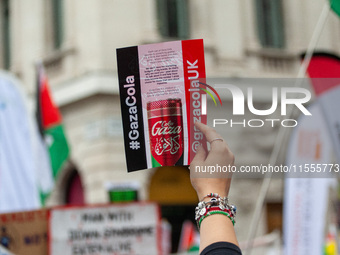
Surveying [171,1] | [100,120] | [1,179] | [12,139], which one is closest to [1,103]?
[12,139]

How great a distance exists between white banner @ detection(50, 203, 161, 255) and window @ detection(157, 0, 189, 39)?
22.3 feet

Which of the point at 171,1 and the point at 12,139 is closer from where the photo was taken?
the point at 12,139

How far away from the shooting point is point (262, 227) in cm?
1195

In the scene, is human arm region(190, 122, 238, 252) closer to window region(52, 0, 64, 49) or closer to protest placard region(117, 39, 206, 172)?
protest placard region(117, 39, 206, 172)

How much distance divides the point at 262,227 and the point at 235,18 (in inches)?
136

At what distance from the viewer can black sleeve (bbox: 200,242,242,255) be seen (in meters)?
1.39

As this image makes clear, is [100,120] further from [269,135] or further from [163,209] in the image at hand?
[269,135]

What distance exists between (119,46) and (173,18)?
1157 millimetres

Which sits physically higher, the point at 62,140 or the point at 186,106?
the point at 186,106

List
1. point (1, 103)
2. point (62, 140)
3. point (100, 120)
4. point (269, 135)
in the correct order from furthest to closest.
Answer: point (269, 135), point (100, 120), point (62, 140), point (1, 103)

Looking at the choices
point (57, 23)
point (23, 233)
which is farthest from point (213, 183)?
point (57, 23)

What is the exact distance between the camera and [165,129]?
5.61ft

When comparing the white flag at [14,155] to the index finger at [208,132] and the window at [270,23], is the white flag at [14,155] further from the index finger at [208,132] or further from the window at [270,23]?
the window at [270,23]

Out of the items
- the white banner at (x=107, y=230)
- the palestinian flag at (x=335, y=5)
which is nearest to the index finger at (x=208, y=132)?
the palestinian flag at (x=335, y=5)
